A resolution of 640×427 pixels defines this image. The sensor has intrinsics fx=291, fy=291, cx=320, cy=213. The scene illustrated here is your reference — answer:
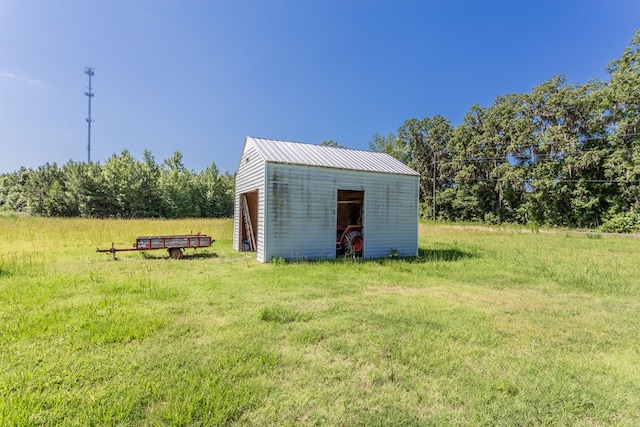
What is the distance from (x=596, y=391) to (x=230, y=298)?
15.5 ft

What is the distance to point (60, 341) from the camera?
3260mm

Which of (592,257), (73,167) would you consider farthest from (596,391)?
(73,167)

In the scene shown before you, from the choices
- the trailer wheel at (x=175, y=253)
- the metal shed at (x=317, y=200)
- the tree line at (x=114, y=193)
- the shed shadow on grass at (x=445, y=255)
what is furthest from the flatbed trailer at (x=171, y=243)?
the tree line at (x=114, y=193)

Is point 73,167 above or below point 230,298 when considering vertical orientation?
above

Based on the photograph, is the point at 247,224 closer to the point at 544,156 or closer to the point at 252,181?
the point at 252,181

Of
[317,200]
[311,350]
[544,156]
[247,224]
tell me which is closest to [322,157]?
[317,200]

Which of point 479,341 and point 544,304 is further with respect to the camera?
point 544,304

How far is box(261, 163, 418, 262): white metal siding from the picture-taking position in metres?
8.68

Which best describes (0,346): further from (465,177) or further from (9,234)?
(465,177)

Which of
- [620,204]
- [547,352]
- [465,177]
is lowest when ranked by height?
[547,352]

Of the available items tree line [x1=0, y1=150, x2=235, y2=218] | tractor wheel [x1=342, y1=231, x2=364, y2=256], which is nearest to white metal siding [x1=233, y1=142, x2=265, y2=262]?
tractor wheel [x1=342, y1=231, x2=364, y2=256]

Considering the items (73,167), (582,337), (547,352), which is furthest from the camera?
(73,167)

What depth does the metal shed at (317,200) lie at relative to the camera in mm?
8711

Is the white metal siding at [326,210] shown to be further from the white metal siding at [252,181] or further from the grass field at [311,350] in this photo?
the grass field at [311,350]
